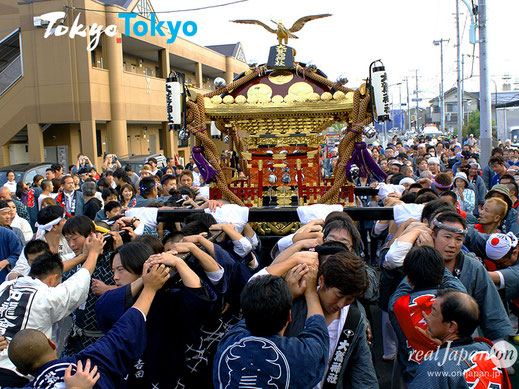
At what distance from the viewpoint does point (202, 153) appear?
5.30 meters

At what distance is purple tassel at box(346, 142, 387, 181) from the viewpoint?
505 cm

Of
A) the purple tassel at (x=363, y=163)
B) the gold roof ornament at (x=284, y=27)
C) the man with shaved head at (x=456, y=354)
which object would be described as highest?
the gold roof ornament at (x=284, y=27)

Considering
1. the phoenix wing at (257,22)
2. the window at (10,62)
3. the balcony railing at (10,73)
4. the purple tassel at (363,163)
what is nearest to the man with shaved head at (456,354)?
the purple tassel at (363,163)

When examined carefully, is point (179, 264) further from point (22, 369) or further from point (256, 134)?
point (256, 134)

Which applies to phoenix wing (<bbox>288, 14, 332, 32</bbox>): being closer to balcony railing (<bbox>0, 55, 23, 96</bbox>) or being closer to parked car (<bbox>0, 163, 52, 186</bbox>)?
parked car (<bbox>0, 163, 52, 186</bbox>)

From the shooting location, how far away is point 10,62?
1828 centimetres

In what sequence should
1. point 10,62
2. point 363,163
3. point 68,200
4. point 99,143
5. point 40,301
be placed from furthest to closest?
1. point 99,143
2. point 10,62
3. point 68,200
4. point 363,163
5. point 40,301

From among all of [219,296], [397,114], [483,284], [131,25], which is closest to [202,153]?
[219,296]

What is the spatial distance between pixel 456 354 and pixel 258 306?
0.84 meters

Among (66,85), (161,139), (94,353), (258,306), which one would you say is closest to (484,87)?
(258,306)

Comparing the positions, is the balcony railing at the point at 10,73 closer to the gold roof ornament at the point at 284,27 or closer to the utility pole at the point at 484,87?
the gold roof ornament at the point at 284,27

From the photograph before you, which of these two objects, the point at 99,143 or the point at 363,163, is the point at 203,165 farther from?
the point at 99,143

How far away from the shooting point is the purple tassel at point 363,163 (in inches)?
199

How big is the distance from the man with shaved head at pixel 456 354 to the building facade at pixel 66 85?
53.4 ft
